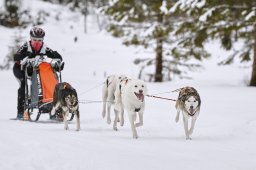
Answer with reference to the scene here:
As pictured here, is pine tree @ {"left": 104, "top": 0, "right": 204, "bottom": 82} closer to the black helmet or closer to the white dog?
the black helmet

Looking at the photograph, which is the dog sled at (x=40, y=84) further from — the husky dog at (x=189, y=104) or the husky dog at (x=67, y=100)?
the husky dog at (x=189, y=104)

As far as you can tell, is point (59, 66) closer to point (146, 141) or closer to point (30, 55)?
point (30, 55)

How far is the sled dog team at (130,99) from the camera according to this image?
7062 millimetres

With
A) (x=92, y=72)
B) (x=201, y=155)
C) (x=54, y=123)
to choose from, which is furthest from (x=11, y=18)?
(x=201, y=155)

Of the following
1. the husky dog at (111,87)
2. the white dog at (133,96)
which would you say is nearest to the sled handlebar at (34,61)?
the husky dog at (111,87)

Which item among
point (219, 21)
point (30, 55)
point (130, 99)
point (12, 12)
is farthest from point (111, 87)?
point (12, 12)

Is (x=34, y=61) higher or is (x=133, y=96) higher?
(x=34, y=61)

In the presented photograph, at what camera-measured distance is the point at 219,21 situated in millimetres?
16688

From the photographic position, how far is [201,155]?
19.1 ft

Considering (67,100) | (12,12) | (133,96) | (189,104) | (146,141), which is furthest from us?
(12,12)

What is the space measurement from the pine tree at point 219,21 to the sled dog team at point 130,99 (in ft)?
26.3

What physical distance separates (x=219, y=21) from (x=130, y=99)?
10391 millimetres

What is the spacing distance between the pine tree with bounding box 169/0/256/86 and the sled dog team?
803cm

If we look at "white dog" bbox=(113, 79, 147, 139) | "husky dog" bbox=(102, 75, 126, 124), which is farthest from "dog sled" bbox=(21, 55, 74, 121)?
"white dog" bbox=(113, 79, 147, 139)
